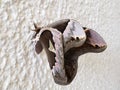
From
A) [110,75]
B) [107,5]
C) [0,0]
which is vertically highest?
[0,0]

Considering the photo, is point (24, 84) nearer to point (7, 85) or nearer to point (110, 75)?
point (7, 85)

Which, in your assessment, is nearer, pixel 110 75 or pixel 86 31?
pixel 86 31

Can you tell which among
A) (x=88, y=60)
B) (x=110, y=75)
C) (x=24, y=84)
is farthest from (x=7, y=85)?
(x=110, y=75)

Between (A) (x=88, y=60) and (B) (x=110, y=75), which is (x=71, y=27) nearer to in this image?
(A) (x=88, y=60)

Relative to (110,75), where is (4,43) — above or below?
above

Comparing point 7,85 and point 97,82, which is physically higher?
point 7,85

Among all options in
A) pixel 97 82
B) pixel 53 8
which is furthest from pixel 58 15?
pixel 97 82
